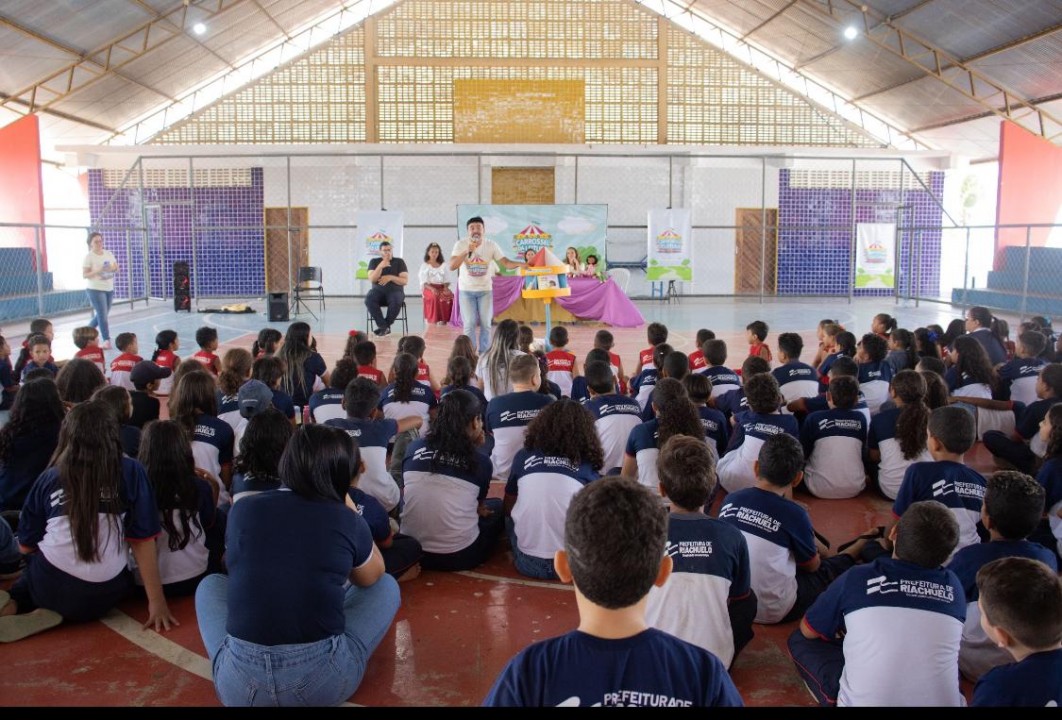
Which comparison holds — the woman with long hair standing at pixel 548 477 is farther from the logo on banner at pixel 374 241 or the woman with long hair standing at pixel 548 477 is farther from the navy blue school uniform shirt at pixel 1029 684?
the logo on banner at pixel 374 241

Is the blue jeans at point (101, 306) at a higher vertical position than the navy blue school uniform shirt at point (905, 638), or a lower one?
higher

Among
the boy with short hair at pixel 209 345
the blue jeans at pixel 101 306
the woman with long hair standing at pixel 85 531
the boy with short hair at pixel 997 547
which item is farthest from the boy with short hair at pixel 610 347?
the blue jeans at pixel 101 306

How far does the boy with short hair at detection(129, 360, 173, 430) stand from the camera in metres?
5.47

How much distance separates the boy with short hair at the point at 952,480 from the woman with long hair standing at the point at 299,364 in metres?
4.21

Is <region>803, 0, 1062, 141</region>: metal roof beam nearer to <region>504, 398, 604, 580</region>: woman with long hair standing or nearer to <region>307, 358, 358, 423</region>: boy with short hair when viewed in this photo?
Answer: <region>307, 358, 358, 423</region>: boy with short hair

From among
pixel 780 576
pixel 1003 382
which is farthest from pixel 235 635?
pixel 1003 382

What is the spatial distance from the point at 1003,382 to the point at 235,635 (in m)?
5.62

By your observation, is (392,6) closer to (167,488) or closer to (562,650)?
(167,488)

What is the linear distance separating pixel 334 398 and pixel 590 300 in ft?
29.3

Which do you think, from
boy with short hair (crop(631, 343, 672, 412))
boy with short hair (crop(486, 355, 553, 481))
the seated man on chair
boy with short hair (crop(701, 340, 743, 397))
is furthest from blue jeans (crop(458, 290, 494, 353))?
boy with short hair (crop(486, 355, 553, 481))

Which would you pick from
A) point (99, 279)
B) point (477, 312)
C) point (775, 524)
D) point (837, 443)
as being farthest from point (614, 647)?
point (99, 279)

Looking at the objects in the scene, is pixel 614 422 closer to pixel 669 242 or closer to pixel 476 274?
pixel 476 274

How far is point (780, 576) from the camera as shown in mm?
3473

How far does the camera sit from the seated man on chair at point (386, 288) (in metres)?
12.1
